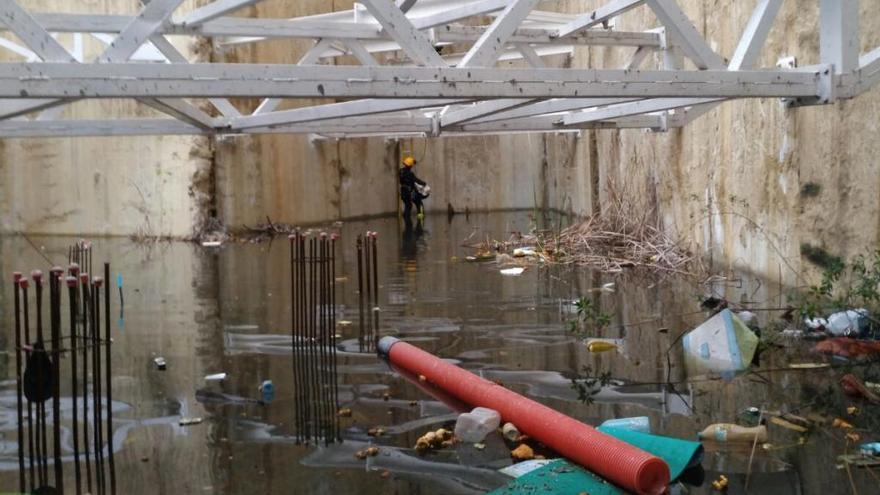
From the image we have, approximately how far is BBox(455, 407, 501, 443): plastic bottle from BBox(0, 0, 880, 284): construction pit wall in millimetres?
3235

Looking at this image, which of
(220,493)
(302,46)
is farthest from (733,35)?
(302,46)

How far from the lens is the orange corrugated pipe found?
150 inches

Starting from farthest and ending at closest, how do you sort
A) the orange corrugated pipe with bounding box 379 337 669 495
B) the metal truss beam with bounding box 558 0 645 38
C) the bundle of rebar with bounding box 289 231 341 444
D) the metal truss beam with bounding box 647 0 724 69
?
the metal truss beam with bounding box 558 0 645 38, the metal truss beam with bounding box 647 0 724 69, the bundle of rebar with bounding box 289 231 341 444, the orange corrugated pipe with bounding box 379 337 669 495

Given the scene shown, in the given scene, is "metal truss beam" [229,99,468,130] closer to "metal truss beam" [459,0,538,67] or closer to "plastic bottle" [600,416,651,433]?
"metal truss beam" [459,0,538,67]

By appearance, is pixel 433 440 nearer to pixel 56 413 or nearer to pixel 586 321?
pixel 56 413

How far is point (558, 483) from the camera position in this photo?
12.8ft

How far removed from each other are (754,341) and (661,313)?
192 cm

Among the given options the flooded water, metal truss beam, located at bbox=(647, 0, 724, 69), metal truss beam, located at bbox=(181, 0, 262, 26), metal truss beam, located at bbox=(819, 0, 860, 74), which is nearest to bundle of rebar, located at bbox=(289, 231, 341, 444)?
the flooded water

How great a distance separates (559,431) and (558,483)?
1.52ft

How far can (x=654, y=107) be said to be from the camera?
8.01m

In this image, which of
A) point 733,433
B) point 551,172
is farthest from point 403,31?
point 551,172

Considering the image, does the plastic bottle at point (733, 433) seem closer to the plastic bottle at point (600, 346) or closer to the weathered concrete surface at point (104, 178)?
the plastic bottle at point (600, 346)

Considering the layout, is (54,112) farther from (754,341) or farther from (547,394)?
(754,341)

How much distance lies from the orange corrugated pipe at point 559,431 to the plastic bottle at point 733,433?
0.61m
